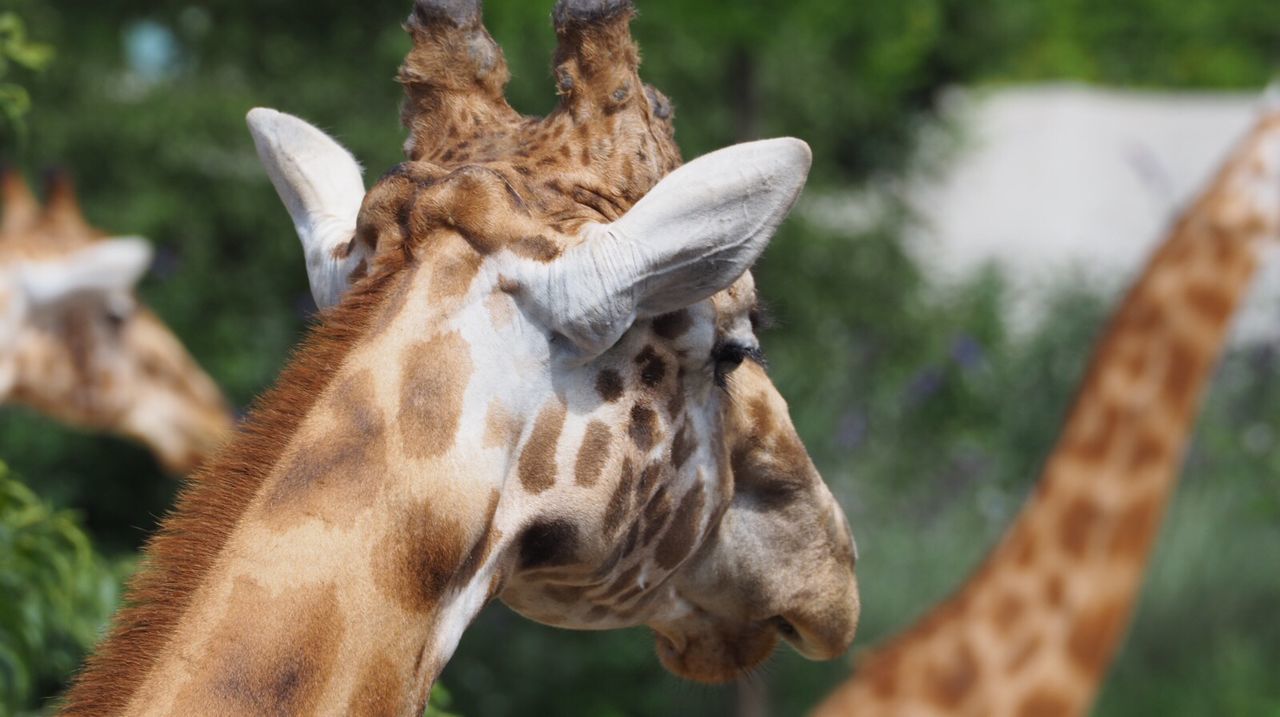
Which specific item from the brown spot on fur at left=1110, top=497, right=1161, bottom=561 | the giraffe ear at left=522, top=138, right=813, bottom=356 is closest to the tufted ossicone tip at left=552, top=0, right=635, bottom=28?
the giraffe ear at left=522, top=138, right=813, bottom=356

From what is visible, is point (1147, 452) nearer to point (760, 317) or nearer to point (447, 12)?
Answer: point (760, 317)

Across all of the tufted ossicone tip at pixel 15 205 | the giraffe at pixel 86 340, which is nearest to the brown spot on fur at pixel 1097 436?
the giraffe at pixel 86 340

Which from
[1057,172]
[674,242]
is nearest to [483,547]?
[674,242]

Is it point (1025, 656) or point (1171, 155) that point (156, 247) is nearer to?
point (1025, 656)

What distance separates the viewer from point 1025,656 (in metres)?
3.71

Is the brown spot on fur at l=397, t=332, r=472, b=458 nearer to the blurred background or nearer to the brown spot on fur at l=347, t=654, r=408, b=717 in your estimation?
the brown spot on fur at l=347, t=654, r=408, b=717

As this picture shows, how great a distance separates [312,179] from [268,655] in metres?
0.64

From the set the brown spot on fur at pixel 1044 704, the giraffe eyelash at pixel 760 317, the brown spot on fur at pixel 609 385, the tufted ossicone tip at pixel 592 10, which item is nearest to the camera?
the brown spot on fur at pixel 609 385

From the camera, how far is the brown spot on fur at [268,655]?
1.38 m

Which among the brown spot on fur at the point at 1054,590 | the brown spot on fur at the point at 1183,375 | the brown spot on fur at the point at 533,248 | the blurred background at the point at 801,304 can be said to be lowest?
the blurred background at the point at 801,304

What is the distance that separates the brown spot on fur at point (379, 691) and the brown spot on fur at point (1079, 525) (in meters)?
2.64

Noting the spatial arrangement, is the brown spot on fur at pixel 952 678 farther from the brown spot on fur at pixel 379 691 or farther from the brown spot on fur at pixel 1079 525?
the brown spot on fur at pixel 379 691

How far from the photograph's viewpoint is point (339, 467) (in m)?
1.46

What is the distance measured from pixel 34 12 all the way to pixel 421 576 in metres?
6.80
